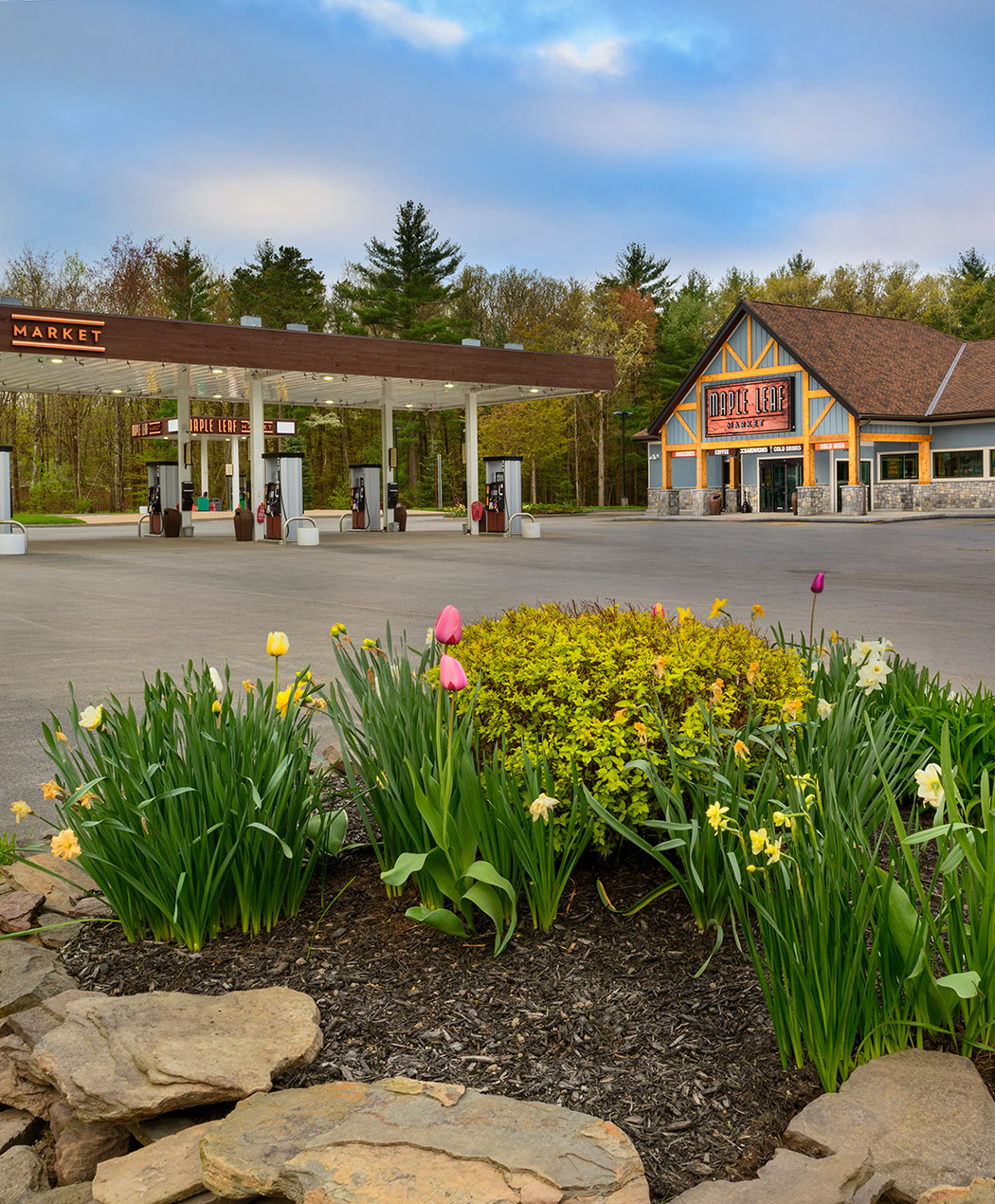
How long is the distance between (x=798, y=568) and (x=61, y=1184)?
689 inches

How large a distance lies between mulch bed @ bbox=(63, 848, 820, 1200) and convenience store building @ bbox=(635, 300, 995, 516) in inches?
1779

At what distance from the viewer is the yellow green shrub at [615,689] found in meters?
3.47

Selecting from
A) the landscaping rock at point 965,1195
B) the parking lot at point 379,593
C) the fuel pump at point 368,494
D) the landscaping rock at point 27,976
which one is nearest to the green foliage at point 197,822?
the landscaping rock at point 27,976

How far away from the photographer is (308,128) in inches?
1628

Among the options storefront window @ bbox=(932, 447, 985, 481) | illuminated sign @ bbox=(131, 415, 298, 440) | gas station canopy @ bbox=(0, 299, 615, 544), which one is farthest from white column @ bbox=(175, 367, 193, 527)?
storefront window @ bbox=(932, 447, 985, 481)

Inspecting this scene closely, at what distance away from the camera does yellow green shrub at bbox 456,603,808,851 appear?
3.47 meters

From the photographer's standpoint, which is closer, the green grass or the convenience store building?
the green grass

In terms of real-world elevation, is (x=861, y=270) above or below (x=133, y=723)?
above

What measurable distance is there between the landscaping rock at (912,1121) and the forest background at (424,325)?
2274 inches

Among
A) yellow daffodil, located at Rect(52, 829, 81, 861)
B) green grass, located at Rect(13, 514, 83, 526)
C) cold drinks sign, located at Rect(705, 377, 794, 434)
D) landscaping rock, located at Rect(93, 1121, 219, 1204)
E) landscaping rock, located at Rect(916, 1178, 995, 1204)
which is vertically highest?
cold drinks sign, located at Rect(705, 377, 794, 434)

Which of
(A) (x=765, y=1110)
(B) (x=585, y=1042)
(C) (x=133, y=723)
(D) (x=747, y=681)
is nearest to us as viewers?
(A) (x=765, y=1110)

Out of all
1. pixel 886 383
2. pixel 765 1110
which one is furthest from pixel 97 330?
A: pixel 886 383

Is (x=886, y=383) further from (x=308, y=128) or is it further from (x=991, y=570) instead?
(x=991, y=570)

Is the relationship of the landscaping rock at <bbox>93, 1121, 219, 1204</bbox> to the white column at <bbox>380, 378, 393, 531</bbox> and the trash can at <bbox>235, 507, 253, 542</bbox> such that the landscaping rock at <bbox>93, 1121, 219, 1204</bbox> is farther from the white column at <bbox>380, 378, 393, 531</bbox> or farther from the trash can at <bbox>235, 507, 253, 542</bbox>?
the white column at <bbox>380, 378, 393, 531</bbox>
